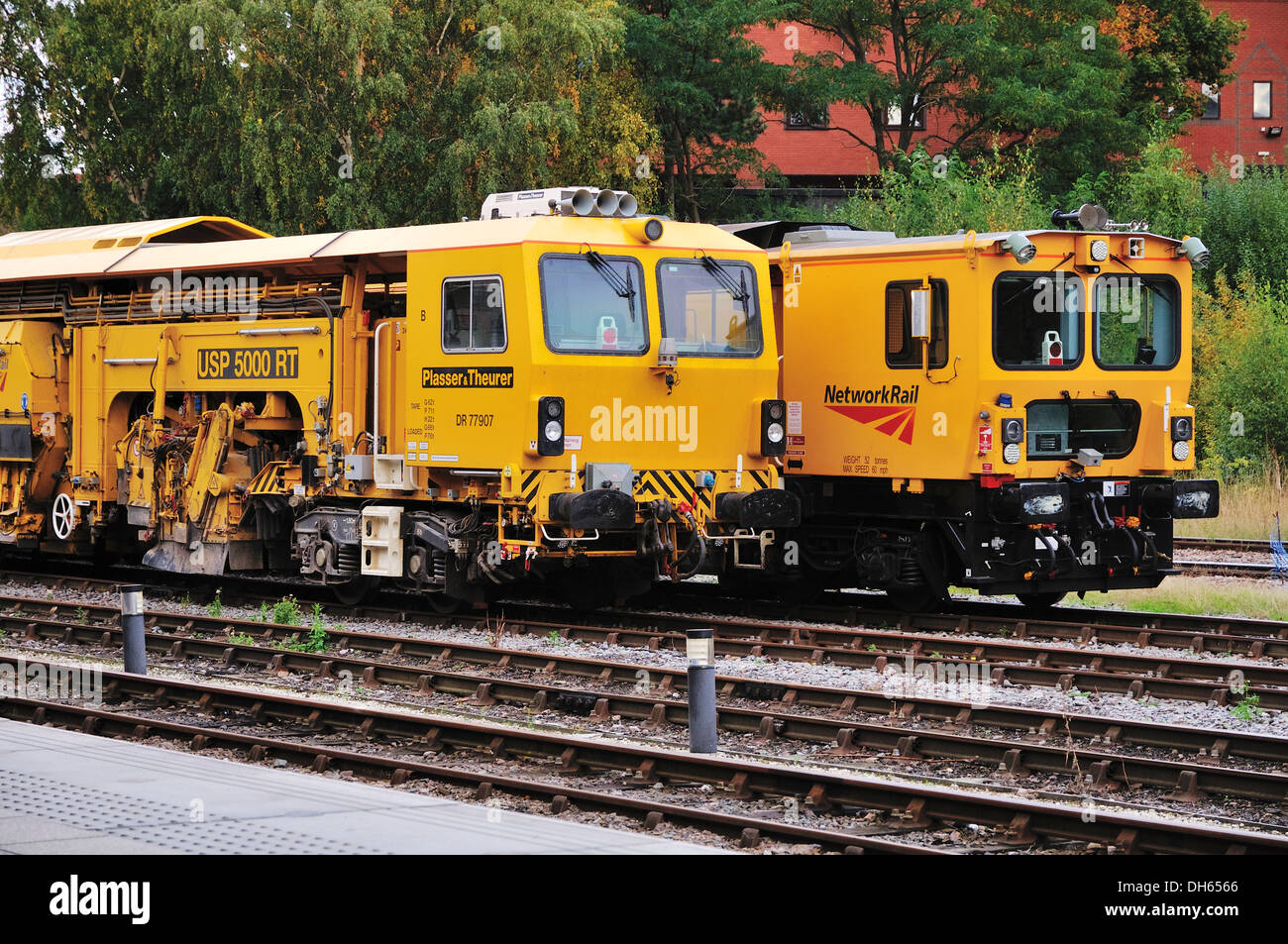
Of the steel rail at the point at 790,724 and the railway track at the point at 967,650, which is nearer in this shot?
the steel rail at the point at 790,724

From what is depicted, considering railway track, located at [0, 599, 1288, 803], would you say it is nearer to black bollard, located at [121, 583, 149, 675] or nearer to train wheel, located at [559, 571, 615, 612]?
black bollard, located at [121, 583, 149, 675]

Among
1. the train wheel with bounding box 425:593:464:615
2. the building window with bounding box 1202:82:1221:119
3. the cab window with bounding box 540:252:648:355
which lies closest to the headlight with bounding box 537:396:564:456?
the cab window with bounding box 540:252:648:355

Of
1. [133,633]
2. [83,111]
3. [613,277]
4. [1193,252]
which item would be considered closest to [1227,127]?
[83,111]

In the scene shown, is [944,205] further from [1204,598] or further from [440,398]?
[440,398]

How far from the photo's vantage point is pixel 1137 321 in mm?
16125

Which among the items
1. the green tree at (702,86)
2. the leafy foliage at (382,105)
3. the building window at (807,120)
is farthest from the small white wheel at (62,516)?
the building window at (807,120)

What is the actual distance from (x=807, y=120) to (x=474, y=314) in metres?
36.8

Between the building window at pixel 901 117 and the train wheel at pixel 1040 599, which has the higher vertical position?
the building window at pixel 901 117

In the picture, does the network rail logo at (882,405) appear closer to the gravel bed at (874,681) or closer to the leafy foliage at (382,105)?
the gravel bed at (874,681)

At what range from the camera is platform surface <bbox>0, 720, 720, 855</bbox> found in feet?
23.4

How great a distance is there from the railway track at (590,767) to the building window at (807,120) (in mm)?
38851

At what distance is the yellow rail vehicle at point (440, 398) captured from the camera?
14.8 metres
